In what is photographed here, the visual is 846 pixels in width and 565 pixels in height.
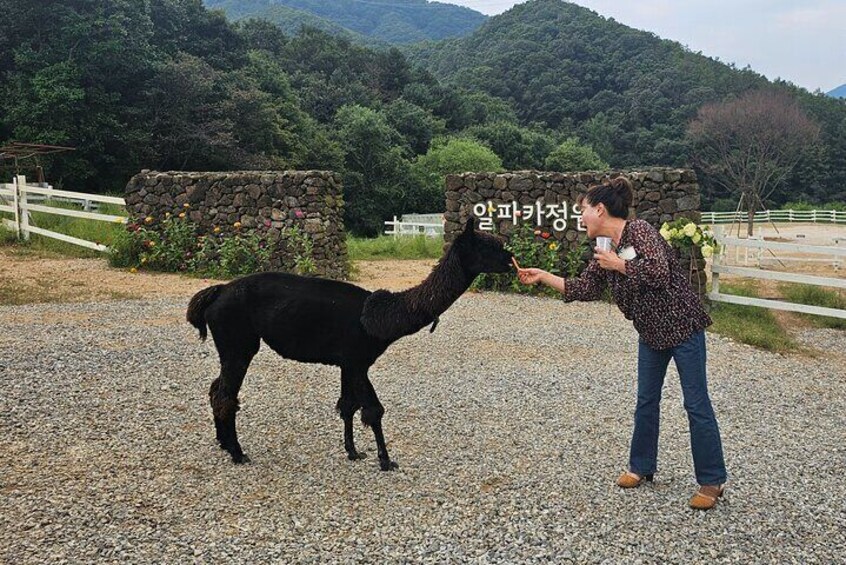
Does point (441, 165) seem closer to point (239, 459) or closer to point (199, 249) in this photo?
point (199, 249)

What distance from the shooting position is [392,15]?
173m

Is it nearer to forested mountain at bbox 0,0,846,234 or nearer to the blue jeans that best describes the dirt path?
the blue jeans

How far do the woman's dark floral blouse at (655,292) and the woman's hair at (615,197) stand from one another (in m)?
0.10

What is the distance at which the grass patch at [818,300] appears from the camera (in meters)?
11.2

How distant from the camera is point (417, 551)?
363cm

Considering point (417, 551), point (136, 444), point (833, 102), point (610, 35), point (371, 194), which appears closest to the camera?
point (417, 551)

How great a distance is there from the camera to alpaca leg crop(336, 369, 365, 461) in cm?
467

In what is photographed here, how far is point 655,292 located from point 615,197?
1.84 feet

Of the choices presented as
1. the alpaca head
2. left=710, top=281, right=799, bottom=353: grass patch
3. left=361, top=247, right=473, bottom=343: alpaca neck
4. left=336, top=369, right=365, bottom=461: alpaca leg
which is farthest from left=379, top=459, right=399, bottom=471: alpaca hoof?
left=710, top=281, right=799, bottom=353: grass patch

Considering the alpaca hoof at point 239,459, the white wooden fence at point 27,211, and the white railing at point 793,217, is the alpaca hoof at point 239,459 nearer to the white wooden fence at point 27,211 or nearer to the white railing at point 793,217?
the white wooden fence at point 27,211

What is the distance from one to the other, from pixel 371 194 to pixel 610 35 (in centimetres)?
5179

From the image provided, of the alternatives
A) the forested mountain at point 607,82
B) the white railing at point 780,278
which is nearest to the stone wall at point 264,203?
the white railing at point 780,278

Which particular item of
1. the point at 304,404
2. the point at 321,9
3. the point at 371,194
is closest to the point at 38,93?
the point at 371,194

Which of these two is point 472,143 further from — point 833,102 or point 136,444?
point 136,444
